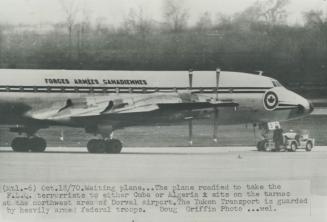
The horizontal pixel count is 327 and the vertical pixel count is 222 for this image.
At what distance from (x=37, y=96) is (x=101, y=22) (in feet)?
13.2

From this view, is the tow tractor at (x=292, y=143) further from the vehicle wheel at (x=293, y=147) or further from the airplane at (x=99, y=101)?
the airplane at (x=99, y=101)

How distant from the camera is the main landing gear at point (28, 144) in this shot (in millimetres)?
18531

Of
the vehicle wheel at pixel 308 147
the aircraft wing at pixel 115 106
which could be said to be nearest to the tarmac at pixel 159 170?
Answer: the aircraft wing at pixel 115 106

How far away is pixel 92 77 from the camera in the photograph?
1866cm

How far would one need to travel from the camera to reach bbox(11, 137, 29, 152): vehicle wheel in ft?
60.7

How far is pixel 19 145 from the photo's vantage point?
18578mm

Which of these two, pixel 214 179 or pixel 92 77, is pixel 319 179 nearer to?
pixel 214 179

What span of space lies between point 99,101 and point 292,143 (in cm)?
707

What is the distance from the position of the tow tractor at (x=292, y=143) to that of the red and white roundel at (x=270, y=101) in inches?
46.1

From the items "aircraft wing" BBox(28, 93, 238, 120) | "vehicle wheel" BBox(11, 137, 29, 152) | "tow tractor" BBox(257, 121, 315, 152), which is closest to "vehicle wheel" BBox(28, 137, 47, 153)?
"vehicle wheel" BBox(11, 137, 29, 152)

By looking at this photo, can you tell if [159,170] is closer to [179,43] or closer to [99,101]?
[99,101]
